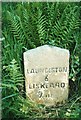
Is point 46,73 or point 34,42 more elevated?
point 34,42

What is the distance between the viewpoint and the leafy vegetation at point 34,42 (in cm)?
234

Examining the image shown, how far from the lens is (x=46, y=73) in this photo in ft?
7.80

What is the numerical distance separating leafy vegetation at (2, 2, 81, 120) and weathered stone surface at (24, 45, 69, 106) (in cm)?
4

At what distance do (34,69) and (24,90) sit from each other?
155 millimetres

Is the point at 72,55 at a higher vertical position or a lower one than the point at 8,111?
higher

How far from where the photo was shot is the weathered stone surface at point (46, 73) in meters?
2.36

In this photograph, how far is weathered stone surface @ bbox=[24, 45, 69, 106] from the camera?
2.36m

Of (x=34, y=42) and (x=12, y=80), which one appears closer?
(x=12, y=80)

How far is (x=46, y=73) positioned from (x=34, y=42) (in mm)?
224

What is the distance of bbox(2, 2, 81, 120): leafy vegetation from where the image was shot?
2338 mm

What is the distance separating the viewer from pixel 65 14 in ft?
8.07

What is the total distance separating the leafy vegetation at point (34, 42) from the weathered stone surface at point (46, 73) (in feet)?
0.14

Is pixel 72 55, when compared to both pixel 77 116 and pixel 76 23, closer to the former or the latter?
pixel 76 23

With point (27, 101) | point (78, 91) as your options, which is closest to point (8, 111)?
point (27, 101)
